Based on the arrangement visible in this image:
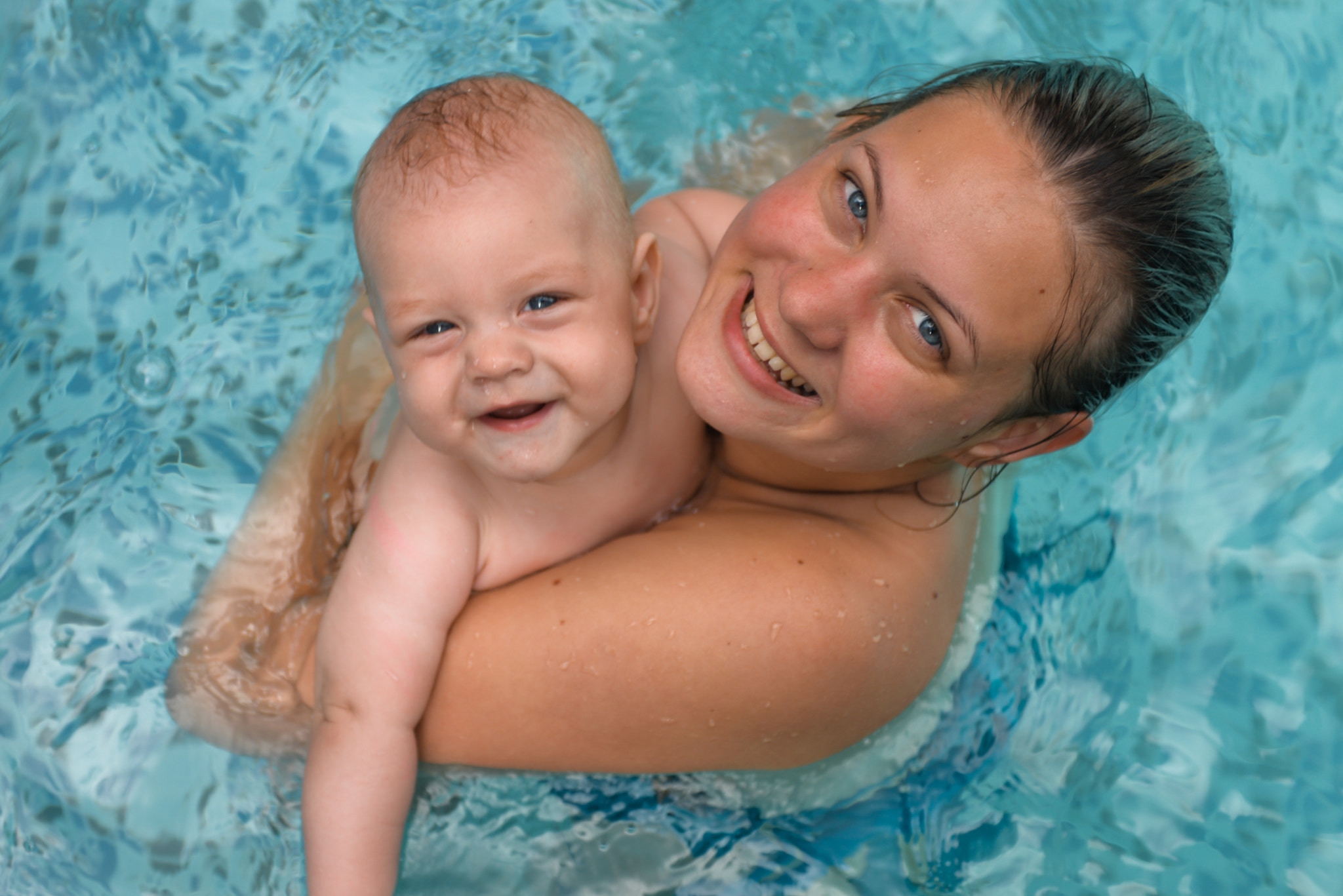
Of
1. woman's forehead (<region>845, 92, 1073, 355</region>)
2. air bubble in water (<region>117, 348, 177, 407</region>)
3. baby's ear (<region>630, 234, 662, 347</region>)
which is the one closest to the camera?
woman's forehead (<region>845, 92, 1073, 355</region>)

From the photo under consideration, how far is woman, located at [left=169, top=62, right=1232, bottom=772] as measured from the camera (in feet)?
4.93

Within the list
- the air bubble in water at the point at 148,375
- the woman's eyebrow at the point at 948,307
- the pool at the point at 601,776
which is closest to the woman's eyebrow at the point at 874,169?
the woman's eyebrow at the point at 948,307

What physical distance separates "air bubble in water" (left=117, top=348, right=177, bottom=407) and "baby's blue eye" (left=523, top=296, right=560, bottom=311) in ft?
4.67

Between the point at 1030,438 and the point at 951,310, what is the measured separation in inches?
16.1

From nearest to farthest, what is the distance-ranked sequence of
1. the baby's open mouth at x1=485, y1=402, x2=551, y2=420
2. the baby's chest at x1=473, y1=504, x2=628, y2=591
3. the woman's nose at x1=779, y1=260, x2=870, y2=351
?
the woman's nose at x1=779, y1=260, x2=870, y2=351, the baby's open mouth at x1=485, y1=402, x2=551, y2=420, the baby's chest at x1=473, y1=504, x2=628, y2=591

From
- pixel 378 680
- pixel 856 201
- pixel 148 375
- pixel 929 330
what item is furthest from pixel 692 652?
pixel 148 375

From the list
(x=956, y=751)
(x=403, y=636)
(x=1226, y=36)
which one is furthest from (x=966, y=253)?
(x=1226, y=36)

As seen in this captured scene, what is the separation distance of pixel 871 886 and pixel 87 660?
187 cm

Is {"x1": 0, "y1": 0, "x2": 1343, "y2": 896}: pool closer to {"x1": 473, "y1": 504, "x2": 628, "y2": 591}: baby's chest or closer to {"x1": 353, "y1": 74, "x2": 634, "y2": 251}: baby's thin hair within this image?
{"x1": 473, "y1": 504, "x2": 628, "y2": 591}: baby's chest

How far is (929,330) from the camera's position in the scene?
5.15 feet

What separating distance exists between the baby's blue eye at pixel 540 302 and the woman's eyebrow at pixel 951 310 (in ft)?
1.99

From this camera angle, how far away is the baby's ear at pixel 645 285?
1.82 metres

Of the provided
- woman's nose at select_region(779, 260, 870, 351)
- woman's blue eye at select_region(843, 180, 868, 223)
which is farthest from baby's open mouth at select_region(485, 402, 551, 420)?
woman's blue eye at select_region(843, 180, 868, 223)

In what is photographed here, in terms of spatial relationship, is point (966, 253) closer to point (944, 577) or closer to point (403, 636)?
point (944, 577)
